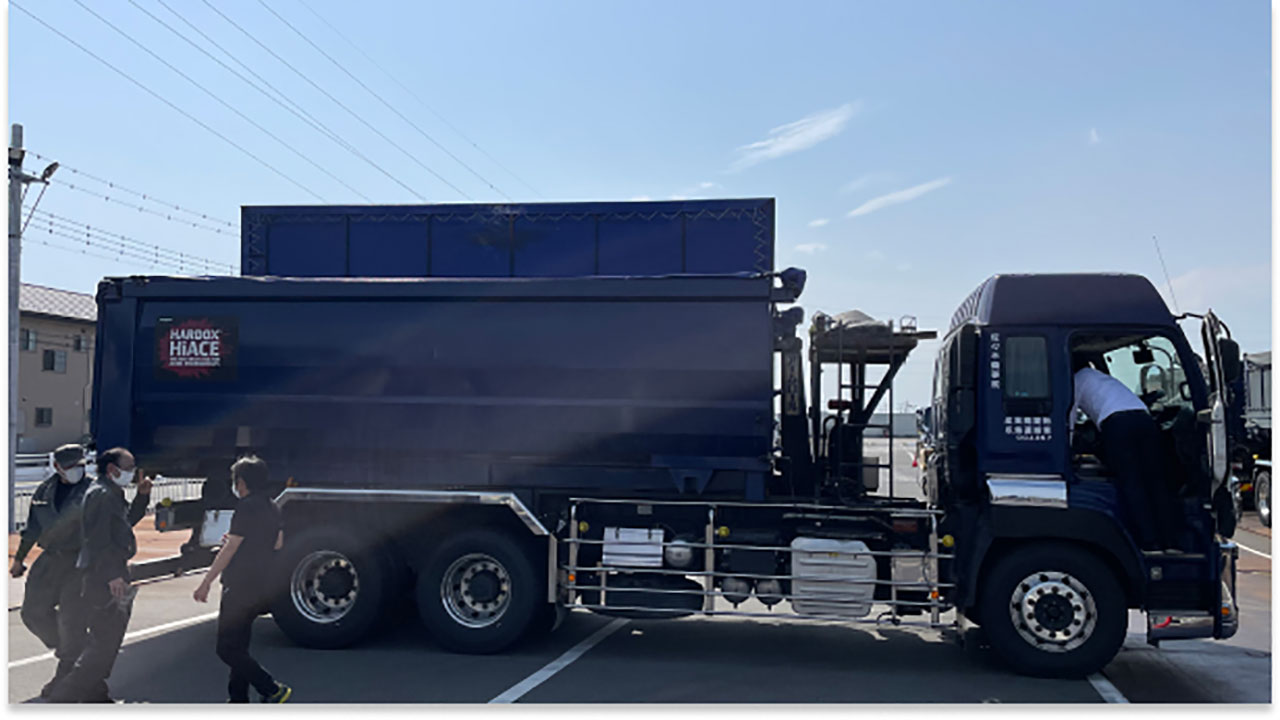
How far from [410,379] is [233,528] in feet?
7.77

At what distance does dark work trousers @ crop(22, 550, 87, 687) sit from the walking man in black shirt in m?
0.87

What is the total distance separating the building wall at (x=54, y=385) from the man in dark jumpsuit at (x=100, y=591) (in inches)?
1635

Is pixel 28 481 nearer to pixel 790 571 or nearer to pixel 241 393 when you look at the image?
pixel 241 393

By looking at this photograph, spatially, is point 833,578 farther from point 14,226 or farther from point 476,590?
point 14,226

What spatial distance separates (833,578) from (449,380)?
3603mm

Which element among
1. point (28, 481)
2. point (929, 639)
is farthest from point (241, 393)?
point (28, 481)

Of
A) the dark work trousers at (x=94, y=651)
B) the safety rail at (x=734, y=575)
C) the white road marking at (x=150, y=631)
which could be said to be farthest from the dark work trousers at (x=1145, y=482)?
the white road marking at (x=150, y=631)

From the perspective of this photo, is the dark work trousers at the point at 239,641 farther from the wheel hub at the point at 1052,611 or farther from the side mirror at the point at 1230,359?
the side mirror at the point at 1230,359

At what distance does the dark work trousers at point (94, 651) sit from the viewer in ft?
21.0

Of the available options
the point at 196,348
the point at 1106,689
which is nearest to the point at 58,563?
the point at 196,348

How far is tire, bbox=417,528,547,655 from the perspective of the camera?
811 centimetres

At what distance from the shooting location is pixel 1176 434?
7.29 meters

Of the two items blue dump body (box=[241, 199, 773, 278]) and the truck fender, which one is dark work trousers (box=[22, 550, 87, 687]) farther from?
the truck fender

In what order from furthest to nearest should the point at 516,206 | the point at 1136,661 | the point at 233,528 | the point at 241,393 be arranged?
the point at 516,206, the point at 241,393, the point at 1136,661, the point at 233,528
